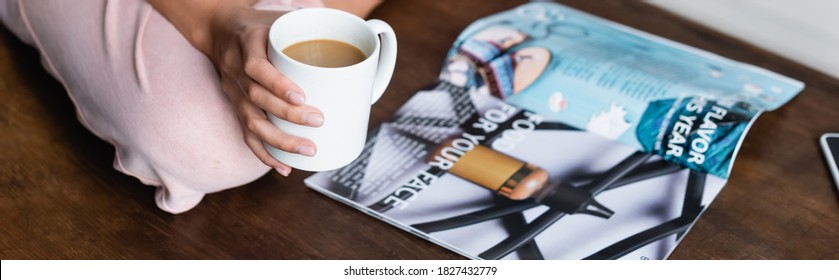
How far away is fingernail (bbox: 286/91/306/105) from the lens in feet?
2.19

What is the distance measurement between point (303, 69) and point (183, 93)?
0.76ft

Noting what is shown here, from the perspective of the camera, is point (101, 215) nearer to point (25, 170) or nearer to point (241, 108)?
point (25, 170)

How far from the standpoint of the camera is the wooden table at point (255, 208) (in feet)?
2.91

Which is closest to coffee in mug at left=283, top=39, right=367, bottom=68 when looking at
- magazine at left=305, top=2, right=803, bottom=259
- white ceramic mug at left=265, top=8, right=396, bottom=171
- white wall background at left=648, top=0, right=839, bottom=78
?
white ceramic mug at left=265, top=8, right=396, bottom=171

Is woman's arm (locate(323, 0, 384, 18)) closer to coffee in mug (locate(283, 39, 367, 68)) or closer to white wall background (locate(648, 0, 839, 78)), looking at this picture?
coffee in mug (locate(283, 39, 367, 68))

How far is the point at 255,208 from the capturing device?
3.05ft

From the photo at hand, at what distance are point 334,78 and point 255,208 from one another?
312 millimetres

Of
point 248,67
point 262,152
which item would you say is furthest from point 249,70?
point 262,152

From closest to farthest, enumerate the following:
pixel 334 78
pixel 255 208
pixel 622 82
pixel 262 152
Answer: pixel 334 78
pixel 262 152
pixel 255 208
pixel 622 82

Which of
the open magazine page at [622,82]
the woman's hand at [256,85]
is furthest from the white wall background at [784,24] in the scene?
the woman's hand at [256,85]

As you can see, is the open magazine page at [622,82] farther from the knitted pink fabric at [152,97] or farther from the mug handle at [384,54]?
the mug handle at [384,54]

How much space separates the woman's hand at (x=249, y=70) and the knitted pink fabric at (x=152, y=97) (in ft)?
0.07

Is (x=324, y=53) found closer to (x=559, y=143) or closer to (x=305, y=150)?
(x=305, y=150)
